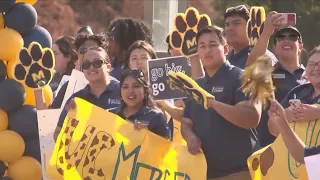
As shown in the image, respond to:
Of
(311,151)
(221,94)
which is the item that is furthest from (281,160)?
(311,151)

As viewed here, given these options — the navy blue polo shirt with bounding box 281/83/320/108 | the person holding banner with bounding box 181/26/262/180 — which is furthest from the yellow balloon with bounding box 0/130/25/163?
the navy blue polo shirt with bounding box 281/83/320/108

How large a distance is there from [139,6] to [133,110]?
50.8ft

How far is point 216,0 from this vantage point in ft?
68.9

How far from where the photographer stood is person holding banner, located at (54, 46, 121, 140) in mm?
7812

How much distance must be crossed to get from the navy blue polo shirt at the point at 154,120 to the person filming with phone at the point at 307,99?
84cm

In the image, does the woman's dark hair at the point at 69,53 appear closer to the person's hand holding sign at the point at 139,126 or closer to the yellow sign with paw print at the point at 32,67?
the yellow sign with paw print at the point at 32,67

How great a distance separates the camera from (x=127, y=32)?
8875 mm

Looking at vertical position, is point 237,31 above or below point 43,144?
above

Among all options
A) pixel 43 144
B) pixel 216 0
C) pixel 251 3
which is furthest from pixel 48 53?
pixel 216 0

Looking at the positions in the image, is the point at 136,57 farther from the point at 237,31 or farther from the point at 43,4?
the point at 43,4

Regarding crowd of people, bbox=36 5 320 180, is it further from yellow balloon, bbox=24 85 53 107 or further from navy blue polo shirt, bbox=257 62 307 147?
yellow balloon, bbox=24 85 53 107

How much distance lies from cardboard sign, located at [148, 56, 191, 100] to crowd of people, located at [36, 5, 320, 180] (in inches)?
3.3

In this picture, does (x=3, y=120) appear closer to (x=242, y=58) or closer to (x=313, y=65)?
(x=242, y=58)

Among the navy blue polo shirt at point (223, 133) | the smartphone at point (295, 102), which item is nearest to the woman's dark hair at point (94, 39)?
the navy blue polo shirt at point (223, 133)
